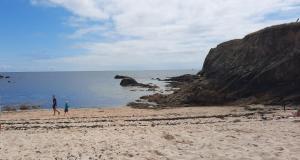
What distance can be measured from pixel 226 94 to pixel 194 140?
2927 centimetres

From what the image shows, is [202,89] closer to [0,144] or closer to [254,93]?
[254,93]

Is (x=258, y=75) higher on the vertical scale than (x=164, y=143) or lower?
higher

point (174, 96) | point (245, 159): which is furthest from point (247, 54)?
point (245, 159)

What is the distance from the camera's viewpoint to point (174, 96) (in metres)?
50.2

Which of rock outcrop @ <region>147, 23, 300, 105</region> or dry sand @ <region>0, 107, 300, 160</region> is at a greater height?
rock outcrop @ <region>147, 23, 300, 105</region>

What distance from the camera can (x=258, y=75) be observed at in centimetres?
4375

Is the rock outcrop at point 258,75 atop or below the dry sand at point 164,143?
atop

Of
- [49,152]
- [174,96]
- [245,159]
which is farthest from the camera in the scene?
[174,96]

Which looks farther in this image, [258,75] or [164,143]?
[258,75]

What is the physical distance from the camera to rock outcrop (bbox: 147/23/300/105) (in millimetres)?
41219

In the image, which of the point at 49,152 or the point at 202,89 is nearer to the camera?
the point at 49,152

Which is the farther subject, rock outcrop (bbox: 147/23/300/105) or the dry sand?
rock outcrop (bbox: 147/23/300/105)

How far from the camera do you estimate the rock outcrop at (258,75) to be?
4122cm

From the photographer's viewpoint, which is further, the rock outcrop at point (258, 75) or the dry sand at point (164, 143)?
the rock outcrop at point (258, 75)
